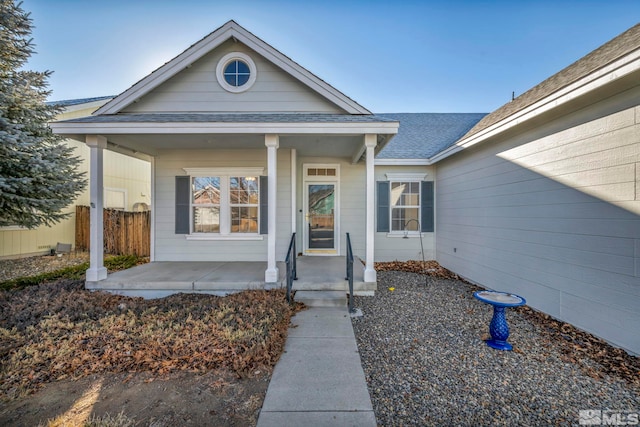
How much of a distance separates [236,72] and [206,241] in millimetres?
4057

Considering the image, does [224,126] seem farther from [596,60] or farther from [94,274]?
[596,60]

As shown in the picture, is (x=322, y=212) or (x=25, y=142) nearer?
(x=25, y=142)

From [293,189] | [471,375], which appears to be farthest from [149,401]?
[293,189]

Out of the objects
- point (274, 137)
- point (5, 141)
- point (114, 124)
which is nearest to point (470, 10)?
point (274, 137)

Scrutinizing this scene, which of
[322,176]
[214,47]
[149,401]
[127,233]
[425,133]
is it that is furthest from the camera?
[425,133]

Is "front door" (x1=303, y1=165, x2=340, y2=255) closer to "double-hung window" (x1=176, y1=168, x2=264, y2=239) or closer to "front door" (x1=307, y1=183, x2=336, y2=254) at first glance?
"front door" (x1=307, y1=183, x2=336, y2=254)

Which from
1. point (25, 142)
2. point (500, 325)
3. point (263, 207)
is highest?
point (25, 142)

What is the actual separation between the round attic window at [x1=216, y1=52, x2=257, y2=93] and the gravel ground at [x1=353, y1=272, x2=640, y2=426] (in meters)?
5.33

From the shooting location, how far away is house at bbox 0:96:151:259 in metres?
8.00

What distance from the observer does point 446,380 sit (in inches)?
103

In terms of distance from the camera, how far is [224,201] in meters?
6.70

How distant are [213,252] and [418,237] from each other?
18.9 ft

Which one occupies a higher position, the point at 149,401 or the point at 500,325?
the point at 500,325

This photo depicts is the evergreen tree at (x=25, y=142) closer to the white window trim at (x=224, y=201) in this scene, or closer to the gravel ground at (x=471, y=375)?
the white window trim at (x=224, y=201)
